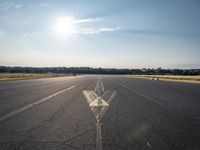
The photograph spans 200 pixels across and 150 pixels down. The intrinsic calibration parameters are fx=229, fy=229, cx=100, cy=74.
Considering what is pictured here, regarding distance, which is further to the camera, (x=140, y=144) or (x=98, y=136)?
(x=98, y=136)

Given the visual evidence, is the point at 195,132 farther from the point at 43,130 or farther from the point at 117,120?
the point at 43,130

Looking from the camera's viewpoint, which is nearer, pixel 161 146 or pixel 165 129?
pixel 161 146

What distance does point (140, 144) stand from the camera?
5316 mm

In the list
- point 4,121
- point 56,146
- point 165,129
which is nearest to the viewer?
point 56,146

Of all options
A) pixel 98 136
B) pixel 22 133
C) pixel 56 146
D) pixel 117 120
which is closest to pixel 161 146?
pixel 98 136

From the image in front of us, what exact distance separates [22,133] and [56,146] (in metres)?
1.59

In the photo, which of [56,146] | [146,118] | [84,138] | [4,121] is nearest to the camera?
[56,146]

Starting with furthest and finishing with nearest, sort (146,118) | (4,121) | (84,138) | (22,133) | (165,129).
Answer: (146,118), (4,121), (165,129), (22,133), (84,138)

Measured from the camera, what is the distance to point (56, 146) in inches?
201

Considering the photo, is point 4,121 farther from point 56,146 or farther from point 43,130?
point 56,146

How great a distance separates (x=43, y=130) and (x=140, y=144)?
112 inches

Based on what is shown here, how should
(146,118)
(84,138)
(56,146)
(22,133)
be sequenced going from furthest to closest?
1. (146,118)
2. (22,133)
3. (84,138)
4. (56,146)

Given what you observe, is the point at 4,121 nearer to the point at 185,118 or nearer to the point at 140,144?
the point at 140,144

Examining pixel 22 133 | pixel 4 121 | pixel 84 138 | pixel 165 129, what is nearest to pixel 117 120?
pixel 165 129
